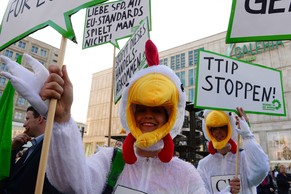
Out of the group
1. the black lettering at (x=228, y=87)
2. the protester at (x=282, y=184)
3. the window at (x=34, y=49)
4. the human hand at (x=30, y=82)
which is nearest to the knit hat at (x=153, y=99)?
the human hand at (x=30, y=82)

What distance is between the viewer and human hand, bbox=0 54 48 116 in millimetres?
916

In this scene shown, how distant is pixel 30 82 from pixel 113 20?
2.62m

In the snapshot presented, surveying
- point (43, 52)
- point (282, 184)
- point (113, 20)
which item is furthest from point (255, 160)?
point (43, 52)

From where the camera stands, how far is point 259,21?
167 centimetres

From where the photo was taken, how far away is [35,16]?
Answer: 127 cm

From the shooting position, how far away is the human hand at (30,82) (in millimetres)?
916

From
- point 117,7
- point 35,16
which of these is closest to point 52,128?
point 35,16

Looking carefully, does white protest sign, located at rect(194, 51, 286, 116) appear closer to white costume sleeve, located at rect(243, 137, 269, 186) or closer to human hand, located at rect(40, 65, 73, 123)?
white costume sleeve, located at rect(243, 137, 269, 186)

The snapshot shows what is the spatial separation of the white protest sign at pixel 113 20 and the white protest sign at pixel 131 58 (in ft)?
1.28

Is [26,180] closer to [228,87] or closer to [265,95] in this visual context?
[228,87]

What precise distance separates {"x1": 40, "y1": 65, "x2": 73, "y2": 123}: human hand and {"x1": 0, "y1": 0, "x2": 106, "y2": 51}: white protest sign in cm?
20

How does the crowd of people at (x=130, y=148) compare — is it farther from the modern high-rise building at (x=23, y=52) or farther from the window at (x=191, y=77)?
the modern high-rise building at (x=23, y=52)

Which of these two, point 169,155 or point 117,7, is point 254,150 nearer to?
point 169,155

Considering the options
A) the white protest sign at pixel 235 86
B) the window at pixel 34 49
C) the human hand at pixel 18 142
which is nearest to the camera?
the human hand at pixel 18 142
